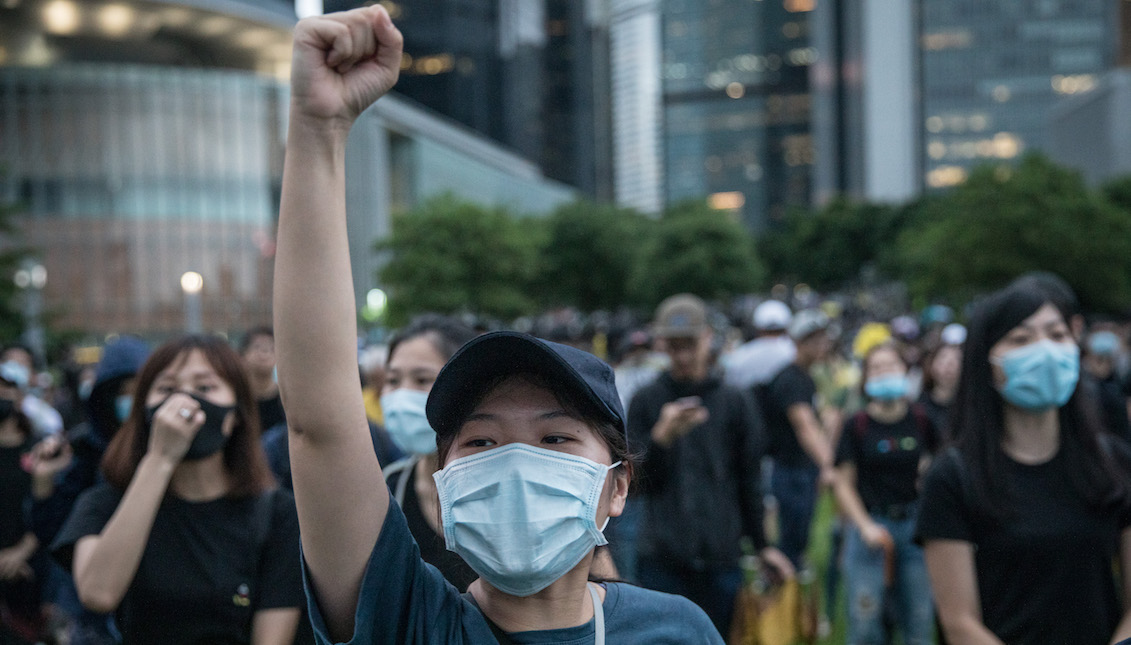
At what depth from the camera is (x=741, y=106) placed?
148250 mm

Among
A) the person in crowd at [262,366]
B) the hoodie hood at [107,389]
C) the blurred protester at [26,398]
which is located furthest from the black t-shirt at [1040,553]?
the blurred protester at [26,398]

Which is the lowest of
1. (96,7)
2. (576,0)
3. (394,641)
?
(394,641)

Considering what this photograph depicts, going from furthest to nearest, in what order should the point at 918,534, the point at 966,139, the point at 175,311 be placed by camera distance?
the point at 966,139
the point at 175,311
the point at 918,534

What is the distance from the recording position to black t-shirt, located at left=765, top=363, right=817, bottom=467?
7.76 metres

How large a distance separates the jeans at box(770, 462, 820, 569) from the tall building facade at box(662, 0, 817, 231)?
13884 cm

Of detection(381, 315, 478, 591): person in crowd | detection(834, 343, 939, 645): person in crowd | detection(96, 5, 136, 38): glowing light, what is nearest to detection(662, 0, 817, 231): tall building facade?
detection(96, 5, 136, 38): glowing light

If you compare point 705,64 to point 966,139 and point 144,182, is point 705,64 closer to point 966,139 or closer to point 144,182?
point 966,139

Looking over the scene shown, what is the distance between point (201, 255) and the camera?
48406 mm

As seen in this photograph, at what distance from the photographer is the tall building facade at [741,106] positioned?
14562 cm

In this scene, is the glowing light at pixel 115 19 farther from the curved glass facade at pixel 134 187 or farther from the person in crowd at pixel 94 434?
the person in crowd at pixel 94 434

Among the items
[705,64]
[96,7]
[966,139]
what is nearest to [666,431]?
[96,7]

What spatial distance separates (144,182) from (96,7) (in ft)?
31.4

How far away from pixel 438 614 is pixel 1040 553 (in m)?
2.15

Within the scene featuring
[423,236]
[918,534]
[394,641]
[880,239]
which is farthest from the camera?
[880,239]
